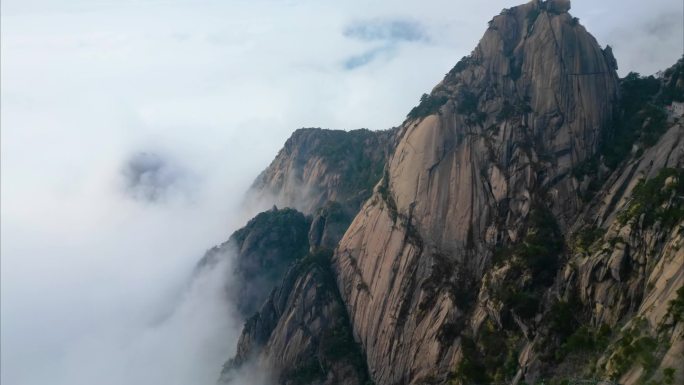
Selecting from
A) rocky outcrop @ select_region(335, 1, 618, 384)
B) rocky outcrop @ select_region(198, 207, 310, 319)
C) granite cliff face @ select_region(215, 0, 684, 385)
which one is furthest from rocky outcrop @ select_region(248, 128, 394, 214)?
rocky outcrop @ select_region(335, 1, 618, 384)

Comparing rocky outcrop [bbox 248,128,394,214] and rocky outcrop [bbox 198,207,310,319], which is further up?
rocky outcrop [bbox 248,128,394,214]

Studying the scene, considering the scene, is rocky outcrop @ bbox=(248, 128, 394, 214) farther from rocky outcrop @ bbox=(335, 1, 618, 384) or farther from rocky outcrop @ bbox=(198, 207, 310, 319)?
rocky outcrop @ bbox=(335, 1, 618, 384)

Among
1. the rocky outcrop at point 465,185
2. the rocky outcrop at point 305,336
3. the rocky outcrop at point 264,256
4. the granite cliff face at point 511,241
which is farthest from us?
the rocky outcrop at point 264,256

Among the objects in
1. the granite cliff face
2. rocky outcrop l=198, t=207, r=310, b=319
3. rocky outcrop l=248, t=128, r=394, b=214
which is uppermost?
rocky outcrop l=248, t=128, r=394, b=214

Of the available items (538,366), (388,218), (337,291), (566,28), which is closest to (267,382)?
(337,291)

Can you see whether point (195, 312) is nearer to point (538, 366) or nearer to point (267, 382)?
point (267, 382)

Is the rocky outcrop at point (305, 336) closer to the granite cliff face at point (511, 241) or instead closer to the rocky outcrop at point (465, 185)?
the granite cliff face at point (511, 241)

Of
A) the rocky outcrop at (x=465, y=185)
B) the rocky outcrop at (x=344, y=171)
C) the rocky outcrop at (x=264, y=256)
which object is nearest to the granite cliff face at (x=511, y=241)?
the rocky outcrop at (x=465, y=185)
